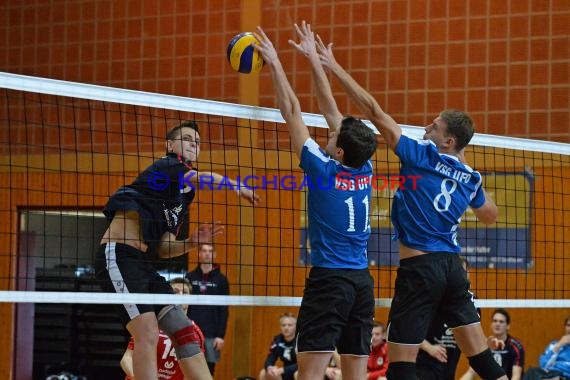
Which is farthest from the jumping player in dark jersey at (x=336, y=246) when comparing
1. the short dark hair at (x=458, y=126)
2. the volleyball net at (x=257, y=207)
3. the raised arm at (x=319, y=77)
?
the volleyball net at (x=257, y=207)

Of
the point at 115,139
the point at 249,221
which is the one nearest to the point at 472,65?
the point at 249,221

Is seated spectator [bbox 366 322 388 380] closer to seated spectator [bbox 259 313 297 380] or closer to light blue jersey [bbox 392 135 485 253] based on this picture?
seated spectator [bbox 259 313 297 380]

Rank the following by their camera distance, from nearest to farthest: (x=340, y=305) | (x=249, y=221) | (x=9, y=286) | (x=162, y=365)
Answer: (x=340, y=305)
(x=162, y=365)
(x=249, y=221)
(x=9, y=286)

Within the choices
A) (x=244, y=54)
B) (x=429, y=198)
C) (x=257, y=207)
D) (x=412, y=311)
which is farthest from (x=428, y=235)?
(x=257, y=207)

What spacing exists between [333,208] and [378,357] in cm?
534

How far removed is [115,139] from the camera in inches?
556

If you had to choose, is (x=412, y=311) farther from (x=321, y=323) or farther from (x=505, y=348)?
(x=505, y=348)

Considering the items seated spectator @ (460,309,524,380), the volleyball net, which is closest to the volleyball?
the volleyball net

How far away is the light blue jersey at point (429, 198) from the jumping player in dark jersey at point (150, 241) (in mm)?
1067

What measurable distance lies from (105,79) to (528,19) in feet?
19.6

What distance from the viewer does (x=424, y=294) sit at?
6426 mm

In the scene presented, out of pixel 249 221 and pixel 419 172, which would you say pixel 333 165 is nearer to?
pixel 419 172

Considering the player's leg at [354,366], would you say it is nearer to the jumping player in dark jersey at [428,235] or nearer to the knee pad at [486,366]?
the jumping player in dark jersey at [428,235]

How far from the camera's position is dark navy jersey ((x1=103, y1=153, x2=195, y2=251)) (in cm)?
677
